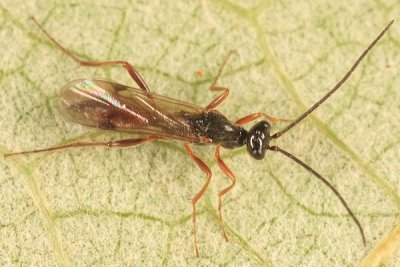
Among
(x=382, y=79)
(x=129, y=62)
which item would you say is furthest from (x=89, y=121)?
(x=382, y=79)

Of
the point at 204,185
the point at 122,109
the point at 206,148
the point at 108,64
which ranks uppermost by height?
the point at 108,64

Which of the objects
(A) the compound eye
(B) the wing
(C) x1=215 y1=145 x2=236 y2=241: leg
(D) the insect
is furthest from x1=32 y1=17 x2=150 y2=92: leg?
(A) the compound eye

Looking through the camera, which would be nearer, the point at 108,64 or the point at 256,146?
the point at 256,146

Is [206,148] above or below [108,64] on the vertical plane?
below

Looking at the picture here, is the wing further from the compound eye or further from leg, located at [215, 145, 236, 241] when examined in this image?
the compound eye

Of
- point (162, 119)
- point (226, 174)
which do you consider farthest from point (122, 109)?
point (226, 174)

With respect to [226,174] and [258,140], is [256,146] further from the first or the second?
[226,174]
